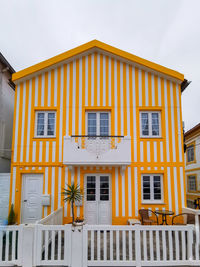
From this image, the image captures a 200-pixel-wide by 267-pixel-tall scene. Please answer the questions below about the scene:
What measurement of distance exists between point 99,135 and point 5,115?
5551 mm

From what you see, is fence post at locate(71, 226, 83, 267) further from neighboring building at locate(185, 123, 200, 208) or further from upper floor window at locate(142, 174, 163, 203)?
neighboring building at locate(185, 123, 200, 208)

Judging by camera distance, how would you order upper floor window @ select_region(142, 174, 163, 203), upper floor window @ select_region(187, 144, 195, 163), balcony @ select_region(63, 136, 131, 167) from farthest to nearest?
upper floor window @ select_region(187, 144, 195, 163) → upper floor window @ select_region(142, 174, 163, 203) → balcony @ select_region(63, 136, 131, 167)

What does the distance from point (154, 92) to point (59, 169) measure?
5428mm

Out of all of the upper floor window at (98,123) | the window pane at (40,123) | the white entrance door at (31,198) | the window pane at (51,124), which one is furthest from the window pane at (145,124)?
the white entrance door at (31,198)

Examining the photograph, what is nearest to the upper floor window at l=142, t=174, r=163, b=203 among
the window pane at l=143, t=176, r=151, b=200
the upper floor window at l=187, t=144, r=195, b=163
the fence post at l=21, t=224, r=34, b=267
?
the window pane at l=143, t=176, r=151, b=200

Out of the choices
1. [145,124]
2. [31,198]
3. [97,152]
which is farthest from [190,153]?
[31,198]

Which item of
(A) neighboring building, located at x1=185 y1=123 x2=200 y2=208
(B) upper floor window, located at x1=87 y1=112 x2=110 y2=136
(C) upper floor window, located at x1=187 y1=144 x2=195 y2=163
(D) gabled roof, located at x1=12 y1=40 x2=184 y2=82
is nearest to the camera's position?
(D) gabled roof, located at x1=12 y1=40 x2=184 y2=82

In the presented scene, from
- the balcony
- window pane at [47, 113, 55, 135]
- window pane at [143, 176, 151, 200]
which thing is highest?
window pane at [47, 113, 55, 135]

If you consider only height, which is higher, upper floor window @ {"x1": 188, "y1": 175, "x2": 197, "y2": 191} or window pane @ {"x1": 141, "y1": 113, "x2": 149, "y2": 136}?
window pane @ {"x1": 141, "y1": 113, "x2": 149, "y2": 136}

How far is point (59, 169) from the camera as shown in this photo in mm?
8633

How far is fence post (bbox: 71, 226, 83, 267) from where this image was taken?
Answer: 15.3 feet

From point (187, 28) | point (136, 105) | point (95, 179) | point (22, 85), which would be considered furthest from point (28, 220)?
point (187, 28)

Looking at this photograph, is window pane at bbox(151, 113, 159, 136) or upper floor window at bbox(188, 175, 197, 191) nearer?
window pane at bbox(151, 113, 159, 136)

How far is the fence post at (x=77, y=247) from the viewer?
15.3ft
